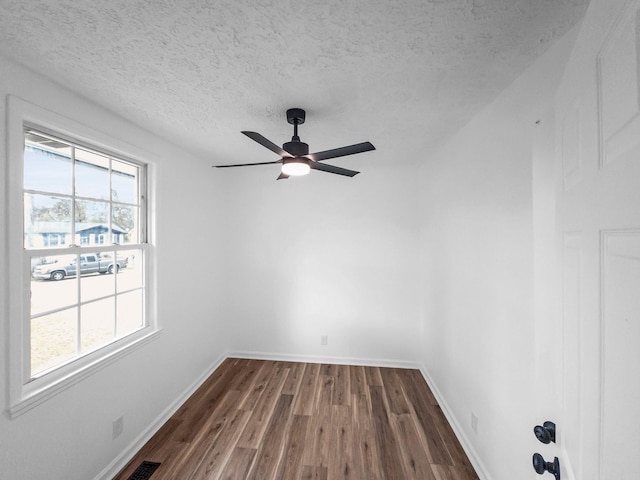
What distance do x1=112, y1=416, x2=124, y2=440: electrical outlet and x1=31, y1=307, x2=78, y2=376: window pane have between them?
60 centimetres

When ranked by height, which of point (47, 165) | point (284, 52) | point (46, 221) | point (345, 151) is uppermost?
point (284, 52)

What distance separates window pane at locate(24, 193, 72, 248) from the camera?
1.39 metres

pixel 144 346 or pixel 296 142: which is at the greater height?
pixel 296 142

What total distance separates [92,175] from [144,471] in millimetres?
2053

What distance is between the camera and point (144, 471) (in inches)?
70.2

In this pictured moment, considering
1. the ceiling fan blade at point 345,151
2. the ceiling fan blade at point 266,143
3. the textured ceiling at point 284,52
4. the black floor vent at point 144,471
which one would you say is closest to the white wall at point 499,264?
the textured ceiling at point 284,52

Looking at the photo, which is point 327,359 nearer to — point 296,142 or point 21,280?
point 296,142

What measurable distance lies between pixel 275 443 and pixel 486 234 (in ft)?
7.24

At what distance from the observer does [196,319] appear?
9.30 ft

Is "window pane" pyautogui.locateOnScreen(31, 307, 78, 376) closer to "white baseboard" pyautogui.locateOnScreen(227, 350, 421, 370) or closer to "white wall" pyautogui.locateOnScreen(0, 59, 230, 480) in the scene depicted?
"white wall" pyautogui.locateOnScreen(0, 59, 230, 480)

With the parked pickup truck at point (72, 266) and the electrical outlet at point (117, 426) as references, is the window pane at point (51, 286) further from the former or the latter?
the electrical outlet at point (117, 426)

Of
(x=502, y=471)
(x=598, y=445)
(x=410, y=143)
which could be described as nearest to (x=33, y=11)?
(x=598, y=445)

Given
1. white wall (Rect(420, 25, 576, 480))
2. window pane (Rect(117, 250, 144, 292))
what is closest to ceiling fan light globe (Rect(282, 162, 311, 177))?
white wall (Rect(420, 25, 576, 480))

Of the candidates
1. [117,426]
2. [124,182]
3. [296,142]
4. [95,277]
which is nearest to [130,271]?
[95,277]
